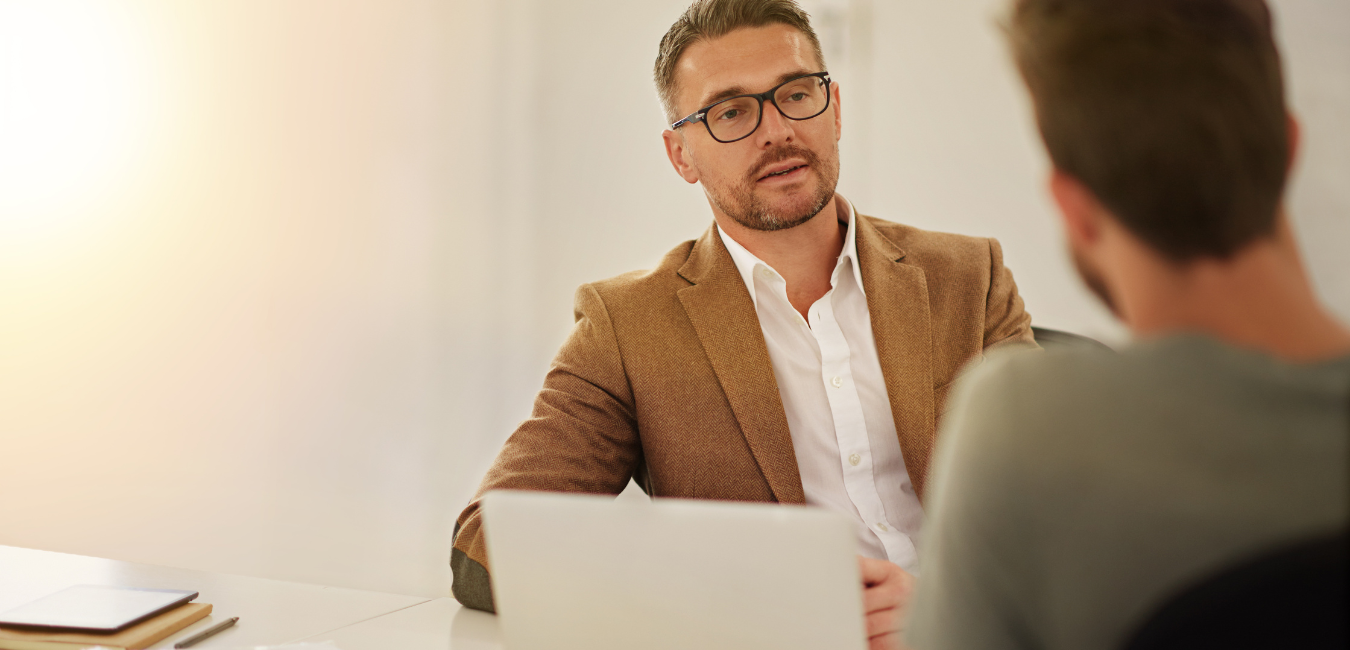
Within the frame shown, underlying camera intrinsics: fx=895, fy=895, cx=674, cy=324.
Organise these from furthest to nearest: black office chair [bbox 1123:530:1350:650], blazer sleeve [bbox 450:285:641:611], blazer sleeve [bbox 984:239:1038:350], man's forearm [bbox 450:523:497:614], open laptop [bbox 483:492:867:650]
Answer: blazer sleeve [bbox 984:239:1038:350] < blazer sleeve [bbox 450:285:641:611] < man's forearm [bbox 450:523:497:614] < open laptop [bbox 483:492:867:650] < black office chair [bbox 1123:530:1350:650]

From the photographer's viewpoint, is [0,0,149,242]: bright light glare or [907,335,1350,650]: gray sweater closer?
[907,335,1350,650]: gray sweater

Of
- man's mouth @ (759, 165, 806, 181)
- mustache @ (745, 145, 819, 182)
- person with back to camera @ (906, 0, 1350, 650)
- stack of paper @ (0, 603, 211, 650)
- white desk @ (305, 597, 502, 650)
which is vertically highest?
mustache @ (745, 145, 819, 182)

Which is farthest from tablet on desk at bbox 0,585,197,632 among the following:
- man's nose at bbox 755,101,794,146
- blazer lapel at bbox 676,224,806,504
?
man's nose at bbox 755,101,794,146

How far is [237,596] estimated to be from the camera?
54.9 inches

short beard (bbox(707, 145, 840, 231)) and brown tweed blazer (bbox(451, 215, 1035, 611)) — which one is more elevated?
short beard (bbox(707, 145, 840, 231))

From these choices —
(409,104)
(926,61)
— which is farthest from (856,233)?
(409,104)

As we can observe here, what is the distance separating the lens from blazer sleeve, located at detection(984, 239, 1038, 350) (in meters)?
1.64

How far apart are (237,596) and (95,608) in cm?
21

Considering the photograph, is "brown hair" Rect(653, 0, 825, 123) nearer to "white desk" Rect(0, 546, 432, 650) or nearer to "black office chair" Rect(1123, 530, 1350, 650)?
"white desk" Rect(0, 546, 432, 650)

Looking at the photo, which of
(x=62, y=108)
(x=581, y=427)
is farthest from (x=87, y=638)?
(x=62, y=108)

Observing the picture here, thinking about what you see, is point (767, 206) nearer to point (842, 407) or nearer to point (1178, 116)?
point (842, 407)

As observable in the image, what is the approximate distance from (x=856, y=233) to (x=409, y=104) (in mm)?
1904

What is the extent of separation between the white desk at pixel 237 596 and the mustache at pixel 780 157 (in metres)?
0.93

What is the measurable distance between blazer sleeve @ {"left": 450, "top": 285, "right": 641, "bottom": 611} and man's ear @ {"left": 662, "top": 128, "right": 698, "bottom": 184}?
35 cm
